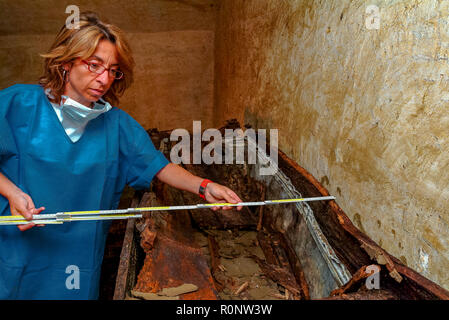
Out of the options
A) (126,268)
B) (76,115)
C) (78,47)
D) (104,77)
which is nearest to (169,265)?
(126,268)

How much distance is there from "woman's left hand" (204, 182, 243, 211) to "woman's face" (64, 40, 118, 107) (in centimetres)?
86

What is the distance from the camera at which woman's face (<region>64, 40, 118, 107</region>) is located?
1.78m

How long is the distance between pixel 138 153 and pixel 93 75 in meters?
0.60

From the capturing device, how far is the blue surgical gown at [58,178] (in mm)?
1863

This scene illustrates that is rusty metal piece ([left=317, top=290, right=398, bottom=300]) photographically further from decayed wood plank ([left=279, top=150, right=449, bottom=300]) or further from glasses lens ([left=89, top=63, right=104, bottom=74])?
glasses lens ([left=89, top=63, right=104, bottom=74])

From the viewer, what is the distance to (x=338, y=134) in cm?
208

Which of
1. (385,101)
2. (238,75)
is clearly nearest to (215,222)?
(385,101)

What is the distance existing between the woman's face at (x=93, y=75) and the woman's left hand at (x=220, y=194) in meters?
0.86

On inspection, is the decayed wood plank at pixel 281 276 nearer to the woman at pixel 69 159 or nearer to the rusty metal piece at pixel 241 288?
the rusty metal piece at pixel 241 288

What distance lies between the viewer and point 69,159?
194 cm

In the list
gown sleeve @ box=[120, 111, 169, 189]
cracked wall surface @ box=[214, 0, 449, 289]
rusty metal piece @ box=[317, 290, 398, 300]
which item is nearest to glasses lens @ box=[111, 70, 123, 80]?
gown sleeve @ box=[120, 111, 169, 189]

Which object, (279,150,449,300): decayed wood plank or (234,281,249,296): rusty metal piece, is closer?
(279,150,449,300): decayed wood plank

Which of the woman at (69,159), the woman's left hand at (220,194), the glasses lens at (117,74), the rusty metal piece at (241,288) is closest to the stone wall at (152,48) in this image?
the glasses lens at (117,74)

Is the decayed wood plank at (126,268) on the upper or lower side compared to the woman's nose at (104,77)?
lower
